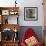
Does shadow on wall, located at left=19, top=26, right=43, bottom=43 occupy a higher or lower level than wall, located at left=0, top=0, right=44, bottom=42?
lower

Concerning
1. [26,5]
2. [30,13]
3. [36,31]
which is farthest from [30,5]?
[36,31]

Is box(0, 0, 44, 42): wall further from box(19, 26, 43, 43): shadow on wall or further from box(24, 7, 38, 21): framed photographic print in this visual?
box(24, 7, 38, 21): framed photographic print

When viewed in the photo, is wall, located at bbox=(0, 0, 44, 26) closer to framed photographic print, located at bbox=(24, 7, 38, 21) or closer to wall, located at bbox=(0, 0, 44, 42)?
wall, located at bbox=(0, 0, 44, 42)

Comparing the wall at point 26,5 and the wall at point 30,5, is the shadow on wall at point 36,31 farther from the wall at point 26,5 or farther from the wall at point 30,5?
the wall at point 26,5

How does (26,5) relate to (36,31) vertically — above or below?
above

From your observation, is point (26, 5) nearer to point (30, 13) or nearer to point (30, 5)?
point (30, 5)

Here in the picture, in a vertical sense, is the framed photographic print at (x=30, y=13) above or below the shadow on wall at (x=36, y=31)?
above

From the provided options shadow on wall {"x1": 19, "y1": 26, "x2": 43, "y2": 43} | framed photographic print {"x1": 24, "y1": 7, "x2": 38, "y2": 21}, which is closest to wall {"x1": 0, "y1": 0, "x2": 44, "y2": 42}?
shadow on wall {"x1": 19, "y1": 26, "x2": 43, "y2": 43}

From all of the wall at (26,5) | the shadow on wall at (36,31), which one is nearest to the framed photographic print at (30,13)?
the wall at (26,5)

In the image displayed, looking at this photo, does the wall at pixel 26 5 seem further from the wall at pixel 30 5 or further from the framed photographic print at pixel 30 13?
the framed photographic print at pixel 30 13

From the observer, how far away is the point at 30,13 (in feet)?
20.1

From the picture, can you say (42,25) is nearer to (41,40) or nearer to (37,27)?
(37,27)

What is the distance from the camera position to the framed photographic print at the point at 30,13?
20.0ft

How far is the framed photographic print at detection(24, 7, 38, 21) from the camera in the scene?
609 cm
